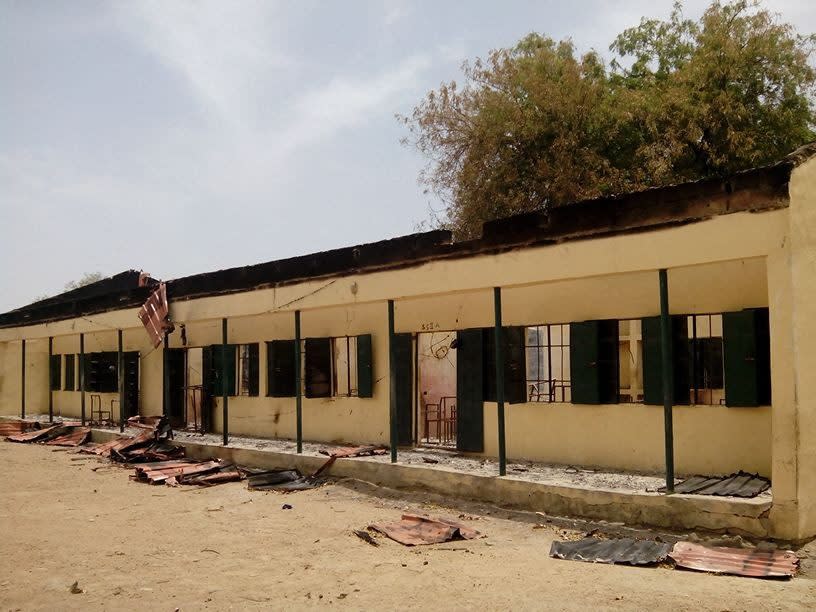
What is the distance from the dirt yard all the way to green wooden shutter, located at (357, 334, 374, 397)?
9.69 feet

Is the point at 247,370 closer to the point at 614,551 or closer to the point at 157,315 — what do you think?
the point at 157,315

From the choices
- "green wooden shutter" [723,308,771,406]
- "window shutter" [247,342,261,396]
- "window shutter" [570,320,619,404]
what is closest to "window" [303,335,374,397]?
"window shutter" [247,342,261,396]

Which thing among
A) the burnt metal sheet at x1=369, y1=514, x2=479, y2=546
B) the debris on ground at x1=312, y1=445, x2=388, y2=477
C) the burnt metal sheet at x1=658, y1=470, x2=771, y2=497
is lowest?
the burnt metal sheet at x1=369, y1=514, x2=479, y2=546

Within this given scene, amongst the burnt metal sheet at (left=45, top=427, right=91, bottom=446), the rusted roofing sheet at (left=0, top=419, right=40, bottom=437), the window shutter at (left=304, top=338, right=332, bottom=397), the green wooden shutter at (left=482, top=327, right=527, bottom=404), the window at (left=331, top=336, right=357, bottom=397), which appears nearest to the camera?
the green wooden shutter at (left=482, top=327, right=527, bottom=404)

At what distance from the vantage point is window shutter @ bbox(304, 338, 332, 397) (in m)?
14.1

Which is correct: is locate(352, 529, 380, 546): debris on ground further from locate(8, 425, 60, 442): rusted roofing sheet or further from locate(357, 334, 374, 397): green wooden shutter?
locate(8, 425, 60, 442): rusted roofing sheet

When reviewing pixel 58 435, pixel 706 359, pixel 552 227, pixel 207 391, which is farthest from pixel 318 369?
pixel 58 435

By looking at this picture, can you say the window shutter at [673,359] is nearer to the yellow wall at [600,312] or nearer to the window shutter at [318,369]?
the yellow wall at [600,312]

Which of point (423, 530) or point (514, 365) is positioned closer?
point (423, 530)

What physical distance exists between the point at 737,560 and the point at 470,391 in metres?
5.86

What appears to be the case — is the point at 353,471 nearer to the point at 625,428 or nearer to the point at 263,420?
the point at 625,428

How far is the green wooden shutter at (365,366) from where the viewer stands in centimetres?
1305

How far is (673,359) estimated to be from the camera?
366 inches

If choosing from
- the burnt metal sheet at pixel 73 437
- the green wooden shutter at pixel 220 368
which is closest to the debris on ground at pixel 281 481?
the green wooden shutter at pixel 220 368
